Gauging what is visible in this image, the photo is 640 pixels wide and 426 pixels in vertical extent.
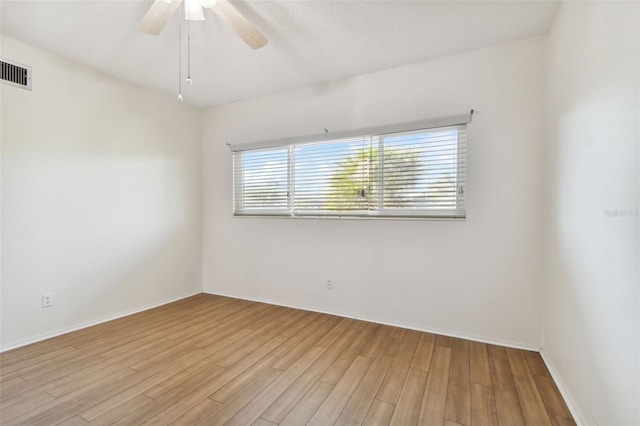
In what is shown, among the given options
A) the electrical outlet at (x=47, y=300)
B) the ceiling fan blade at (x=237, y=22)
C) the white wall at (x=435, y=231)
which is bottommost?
the electrical outlet at (x=47, y=300)

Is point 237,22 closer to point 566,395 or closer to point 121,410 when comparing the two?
point 121,410

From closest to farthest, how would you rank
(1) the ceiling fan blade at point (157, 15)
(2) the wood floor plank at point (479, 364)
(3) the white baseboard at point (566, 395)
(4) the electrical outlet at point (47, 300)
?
(3) the white baseboard at point (566, 395) → (1) the ceiling fan blade at point (157, 15) → (2) the wood floor plank at point (479, 364) → (4) the electrical outlet at point (47, 300)

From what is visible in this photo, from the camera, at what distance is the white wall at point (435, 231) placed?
234 centimetres

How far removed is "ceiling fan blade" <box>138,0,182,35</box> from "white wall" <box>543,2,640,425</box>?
Result: 90.9 inches

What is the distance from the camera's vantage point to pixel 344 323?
9.54 feet

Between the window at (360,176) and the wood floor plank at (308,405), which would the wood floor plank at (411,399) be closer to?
the wood floor plank at (308,405)

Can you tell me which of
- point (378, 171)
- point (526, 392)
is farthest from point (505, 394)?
point (378, 171)

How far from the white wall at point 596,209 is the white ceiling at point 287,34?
57 cm

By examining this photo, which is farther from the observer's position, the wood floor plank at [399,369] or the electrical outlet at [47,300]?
the electrical outlet at [47,300]

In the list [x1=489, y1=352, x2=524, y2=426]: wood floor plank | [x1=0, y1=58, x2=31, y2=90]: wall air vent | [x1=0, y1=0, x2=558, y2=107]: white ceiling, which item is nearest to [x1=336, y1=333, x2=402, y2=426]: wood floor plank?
[x1=489, y1=352, x2=524, y2=426]: wood floor plank

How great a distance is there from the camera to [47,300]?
2.53m

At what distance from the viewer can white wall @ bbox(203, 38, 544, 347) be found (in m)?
2.34

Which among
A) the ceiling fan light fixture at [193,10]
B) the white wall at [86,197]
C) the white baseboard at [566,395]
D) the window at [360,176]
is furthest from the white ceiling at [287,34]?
the white baseboard at [566,395]

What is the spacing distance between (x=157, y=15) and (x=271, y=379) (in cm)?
252
